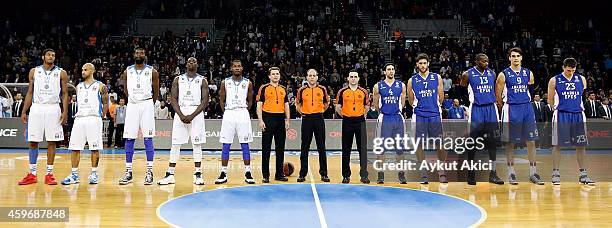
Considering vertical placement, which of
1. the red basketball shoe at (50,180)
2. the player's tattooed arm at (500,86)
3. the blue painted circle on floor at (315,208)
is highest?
the player's tattooed arm at (500,86)

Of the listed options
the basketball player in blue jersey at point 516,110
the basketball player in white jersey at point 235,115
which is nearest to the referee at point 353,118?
the basketball player in white jersey at point 235,115

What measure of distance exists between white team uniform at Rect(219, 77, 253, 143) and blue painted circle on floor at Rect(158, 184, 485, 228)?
0.92 metres

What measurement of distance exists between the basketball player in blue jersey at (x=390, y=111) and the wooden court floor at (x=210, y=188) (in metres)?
0.47

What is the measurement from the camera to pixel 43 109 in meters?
8.20

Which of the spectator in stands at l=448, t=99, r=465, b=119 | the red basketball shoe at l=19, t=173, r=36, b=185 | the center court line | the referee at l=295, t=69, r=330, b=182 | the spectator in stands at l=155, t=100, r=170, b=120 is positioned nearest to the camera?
the center court line

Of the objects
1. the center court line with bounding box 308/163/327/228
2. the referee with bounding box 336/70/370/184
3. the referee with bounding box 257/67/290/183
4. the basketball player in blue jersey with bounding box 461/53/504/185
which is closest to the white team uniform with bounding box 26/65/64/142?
the referee with bounding box 257/67/290/183

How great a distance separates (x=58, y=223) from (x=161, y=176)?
3805mm

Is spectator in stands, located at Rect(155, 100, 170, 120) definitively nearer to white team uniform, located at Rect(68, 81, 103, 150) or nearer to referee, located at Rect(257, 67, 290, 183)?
white team uniform, located at Rect(68, 81, 103, 150)

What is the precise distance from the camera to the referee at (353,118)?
28.1 feet

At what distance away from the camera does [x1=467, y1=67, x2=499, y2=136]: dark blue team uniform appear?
8305 mm

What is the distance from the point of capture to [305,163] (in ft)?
29.0

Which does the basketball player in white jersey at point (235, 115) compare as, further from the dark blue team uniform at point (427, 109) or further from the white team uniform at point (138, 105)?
the dark blue team uniform at point (427, 109)

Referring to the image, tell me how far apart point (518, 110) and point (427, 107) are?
1.47 metres

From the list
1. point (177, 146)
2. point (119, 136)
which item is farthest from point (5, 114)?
point (177, 146)
